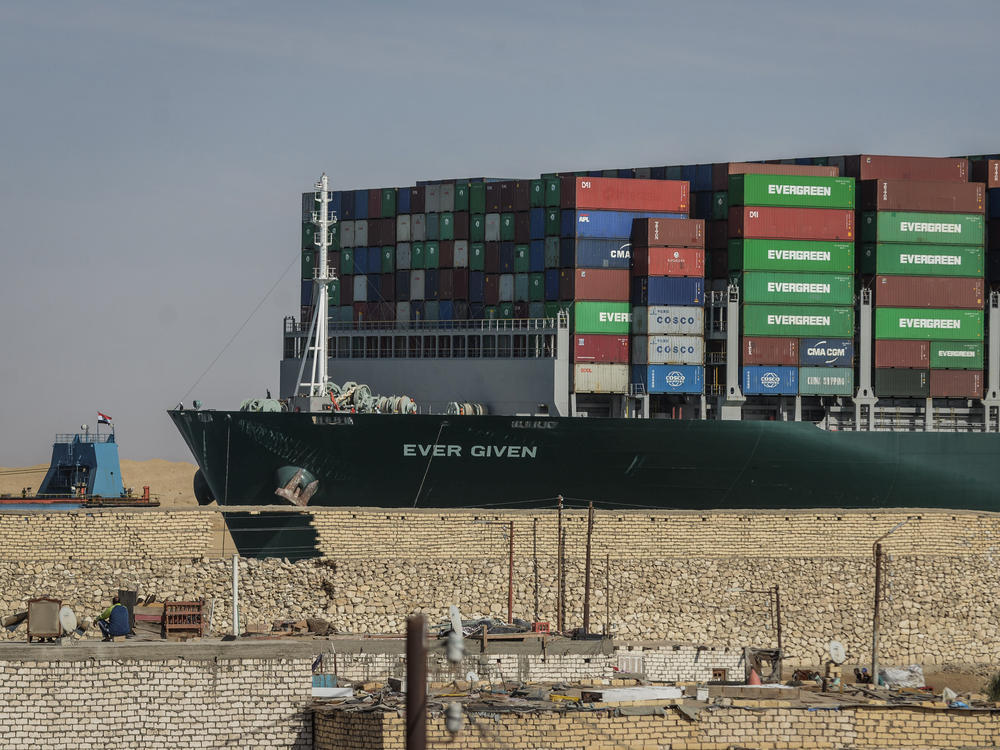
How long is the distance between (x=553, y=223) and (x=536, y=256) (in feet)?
4.03

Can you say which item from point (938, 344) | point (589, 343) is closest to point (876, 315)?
point (938, 344)

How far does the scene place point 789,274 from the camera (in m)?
47.3

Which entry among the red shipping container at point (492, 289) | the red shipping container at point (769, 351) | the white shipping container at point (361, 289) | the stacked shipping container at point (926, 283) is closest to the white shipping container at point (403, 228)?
the white shipping container at point (361, 289)

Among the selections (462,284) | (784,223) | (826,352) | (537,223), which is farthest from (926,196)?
(462,284)

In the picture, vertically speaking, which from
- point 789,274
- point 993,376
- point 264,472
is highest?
point 789,274

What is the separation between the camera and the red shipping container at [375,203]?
50594 millimetres

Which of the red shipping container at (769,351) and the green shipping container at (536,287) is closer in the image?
the red shipping container at (769,351)

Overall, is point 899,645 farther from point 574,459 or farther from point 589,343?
point 589,343

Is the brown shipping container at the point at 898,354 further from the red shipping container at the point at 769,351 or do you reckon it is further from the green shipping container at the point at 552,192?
the green shipping container at the point at 552,192

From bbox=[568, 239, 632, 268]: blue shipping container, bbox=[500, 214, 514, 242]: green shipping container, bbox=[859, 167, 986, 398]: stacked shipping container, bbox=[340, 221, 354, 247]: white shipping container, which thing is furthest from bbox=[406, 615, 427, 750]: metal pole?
bbox=[340, 221, 354, 247]: white shipping container

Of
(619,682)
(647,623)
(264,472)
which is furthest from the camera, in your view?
(264,472)

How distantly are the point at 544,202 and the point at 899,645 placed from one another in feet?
60.3

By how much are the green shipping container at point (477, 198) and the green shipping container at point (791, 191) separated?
26.7ft

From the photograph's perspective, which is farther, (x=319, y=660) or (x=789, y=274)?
(x=789, y=274)
